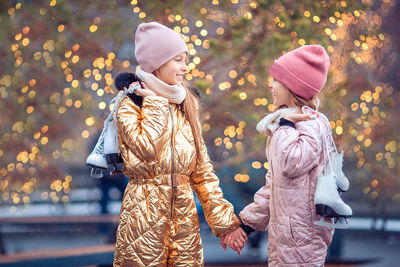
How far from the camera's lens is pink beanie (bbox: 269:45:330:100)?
6.82 feet

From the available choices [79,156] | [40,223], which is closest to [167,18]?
[79,156]

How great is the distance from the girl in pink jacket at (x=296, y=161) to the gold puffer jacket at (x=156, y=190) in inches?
14.3

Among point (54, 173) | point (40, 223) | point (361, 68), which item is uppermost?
point (361, 68)

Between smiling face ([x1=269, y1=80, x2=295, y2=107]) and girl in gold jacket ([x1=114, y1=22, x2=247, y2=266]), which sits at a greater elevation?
smiling face ([x1=269, y1=80, x2=295, y2=107])

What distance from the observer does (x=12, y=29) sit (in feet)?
12.8

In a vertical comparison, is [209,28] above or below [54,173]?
above

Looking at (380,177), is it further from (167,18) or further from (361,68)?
(167,18)

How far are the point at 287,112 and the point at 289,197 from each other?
38 centimetres

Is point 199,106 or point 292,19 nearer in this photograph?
point 199,106

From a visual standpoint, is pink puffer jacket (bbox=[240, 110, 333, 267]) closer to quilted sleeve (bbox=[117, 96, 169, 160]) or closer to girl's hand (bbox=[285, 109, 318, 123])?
girl's hand (bbox=[285, 109, 318, 123])

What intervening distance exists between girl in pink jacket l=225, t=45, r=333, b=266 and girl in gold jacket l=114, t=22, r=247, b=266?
30 centimetres

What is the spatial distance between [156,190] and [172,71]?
534 mm

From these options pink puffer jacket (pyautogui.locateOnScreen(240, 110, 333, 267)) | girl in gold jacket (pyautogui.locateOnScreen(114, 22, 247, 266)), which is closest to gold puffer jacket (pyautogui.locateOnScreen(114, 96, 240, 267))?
girl in gold jacket (pyautogui.locateOnScreen(114, 22, 247, 266))

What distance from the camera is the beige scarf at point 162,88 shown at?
207 cm
